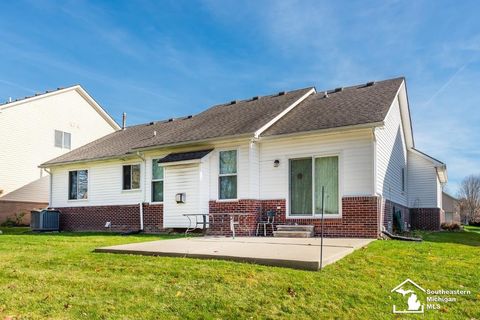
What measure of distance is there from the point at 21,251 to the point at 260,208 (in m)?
6.68

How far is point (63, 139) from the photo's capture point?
24.7 meters

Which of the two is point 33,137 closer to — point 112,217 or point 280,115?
point 112,217

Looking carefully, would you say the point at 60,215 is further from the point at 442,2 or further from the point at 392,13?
the point at 442,2

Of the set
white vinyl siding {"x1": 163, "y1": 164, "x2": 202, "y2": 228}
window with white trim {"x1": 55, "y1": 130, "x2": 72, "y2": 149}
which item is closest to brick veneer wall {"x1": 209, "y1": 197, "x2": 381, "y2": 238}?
white vinyl siding {"x1": 163, "y1": 164, "x2": 202, "y2": 228}

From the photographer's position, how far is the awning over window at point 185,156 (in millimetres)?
13430

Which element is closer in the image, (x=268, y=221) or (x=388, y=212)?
(x=268, y=221)

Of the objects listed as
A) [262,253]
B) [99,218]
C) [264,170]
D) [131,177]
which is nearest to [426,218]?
[264,170]

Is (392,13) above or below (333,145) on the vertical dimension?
above

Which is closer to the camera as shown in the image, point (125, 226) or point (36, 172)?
point (125, 226)

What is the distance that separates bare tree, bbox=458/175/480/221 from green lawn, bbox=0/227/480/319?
192 feet

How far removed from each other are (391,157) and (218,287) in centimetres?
1070

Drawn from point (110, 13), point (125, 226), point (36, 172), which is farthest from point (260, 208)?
→ point (36, 172)

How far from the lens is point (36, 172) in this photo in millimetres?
23297

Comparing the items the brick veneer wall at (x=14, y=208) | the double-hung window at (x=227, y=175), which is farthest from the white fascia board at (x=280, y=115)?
the brick veneer wall at (x=14, y=208)
